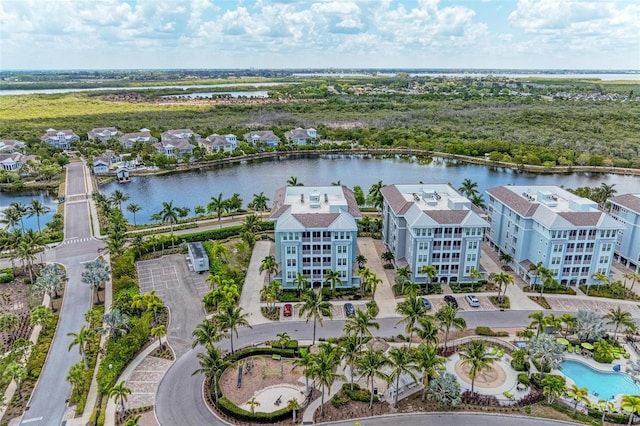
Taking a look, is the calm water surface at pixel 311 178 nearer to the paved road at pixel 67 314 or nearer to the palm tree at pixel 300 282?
the paved road at pixel 67 314

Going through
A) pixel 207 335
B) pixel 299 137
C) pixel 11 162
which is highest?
pixel 299 137

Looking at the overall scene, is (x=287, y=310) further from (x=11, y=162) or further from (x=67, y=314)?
(x=11, y=162)

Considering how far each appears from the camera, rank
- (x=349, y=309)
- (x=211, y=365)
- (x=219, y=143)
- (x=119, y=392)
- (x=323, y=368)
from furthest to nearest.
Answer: (x=219, y=143), (x=349, y=309), (x=211, y=365), (x=323, y=368), (x=119, y=392)

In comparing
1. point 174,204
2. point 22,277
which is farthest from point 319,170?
point 22,277

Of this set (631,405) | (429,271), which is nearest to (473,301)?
(429,271)

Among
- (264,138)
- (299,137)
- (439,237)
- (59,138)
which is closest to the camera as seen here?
(439,237)

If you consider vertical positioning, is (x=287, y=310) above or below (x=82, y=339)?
below
